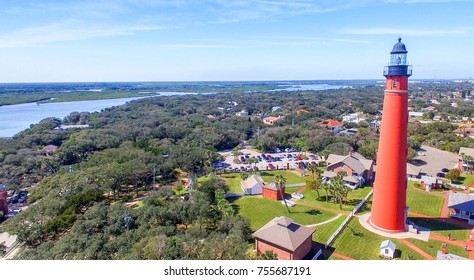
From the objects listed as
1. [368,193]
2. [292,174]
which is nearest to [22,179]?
[292,174]

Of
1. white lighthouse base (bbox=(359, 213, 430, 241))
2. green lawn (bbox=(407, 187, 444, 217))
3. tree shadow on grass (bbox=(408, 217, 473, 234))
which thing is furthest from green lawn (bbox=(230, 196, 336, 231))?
green lawn (bbox=(407, 187, 444, 217))

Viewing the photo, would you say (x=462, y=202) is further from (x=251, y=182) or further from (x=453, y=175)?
(x=251, y=182)

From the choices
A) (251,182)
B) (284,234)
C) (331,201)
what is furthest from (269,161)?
(284,234)

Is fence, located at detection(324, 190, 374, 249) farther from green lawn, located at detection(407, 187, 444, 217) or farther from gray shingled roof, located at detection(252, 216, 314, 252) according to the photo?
green lawn, located at detection(407, 187, 444, 217)

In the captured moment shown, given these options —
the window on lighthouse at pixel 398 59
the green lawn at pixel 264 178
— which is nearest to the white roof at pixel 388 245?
the window on lighthouse at pixel 398 59

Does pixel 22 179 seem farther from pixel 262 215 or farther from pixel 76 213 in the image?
pixel 262 215

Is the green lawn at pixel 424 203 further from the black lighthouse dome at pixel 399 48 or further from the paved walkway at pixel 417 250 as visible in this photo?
the black lighthouse dome at pixel 399 48
